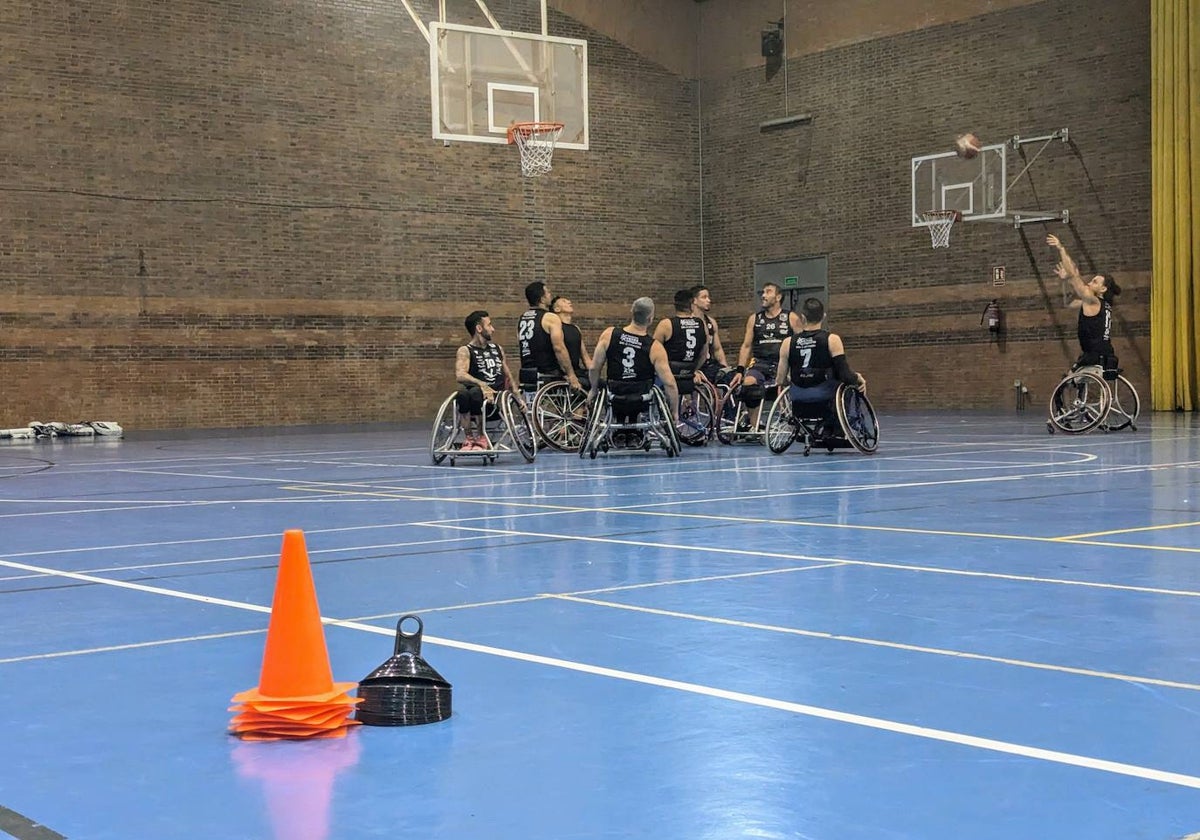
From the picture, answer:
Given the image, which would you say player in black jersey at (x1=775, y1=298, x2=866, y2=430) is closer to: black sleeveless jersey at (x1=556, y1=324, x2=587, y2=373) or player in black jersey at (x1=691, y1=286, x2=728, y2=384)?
player in black jersey at (x1=691, y1=286, x2=728, y2=384)

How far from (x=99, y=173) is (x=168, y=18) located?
2716 millimetres

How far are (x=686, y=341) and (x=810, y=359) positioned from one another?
7.64 ft

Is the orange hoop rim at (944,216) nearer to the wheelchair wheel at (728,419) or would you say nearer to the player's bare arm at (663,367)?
the wheelchair wheel at (728,419)

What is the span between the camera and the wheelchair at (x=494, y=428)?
12.8 metres

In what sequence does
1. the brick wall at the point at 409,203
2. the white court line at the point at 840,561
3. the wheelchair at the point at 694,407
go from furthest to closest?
1. the brick wall at the point at 409,203
2. the wheelchair at the point at 694,407
3. the white court line at the point at 840,561

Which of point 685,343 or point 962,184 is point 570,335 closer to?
point 685,343

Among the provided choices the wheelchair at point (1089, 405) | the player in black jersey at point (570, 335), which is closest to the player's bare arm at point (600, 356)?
the player in black jersey at point (570, 335)

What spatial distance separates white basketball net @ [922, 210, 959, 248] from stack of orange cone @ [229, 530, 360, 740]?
68.5 ft

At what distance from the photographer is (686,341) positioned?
1495 centimetres

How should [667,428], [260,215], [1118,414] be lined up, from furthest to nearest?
[260,215] < [1118,414] < [667,428]

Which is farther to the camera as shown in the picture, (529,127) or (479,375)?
(529,127)

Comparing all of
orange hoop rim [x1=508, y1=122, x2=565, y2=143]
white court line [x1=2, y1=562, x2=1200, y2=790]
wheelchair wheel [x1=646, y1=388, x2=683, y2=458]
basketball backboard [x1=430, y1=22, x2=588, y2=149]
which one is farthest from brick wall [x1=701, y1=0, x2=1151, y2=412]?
white court line [x1=2, y1=562, x2=1200, y2=790]

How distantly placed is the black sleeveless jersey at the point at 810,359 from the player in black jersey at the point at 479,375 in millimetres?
2582

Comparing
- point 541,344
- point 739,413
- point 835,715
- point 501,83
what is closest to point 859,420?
point 739,413
